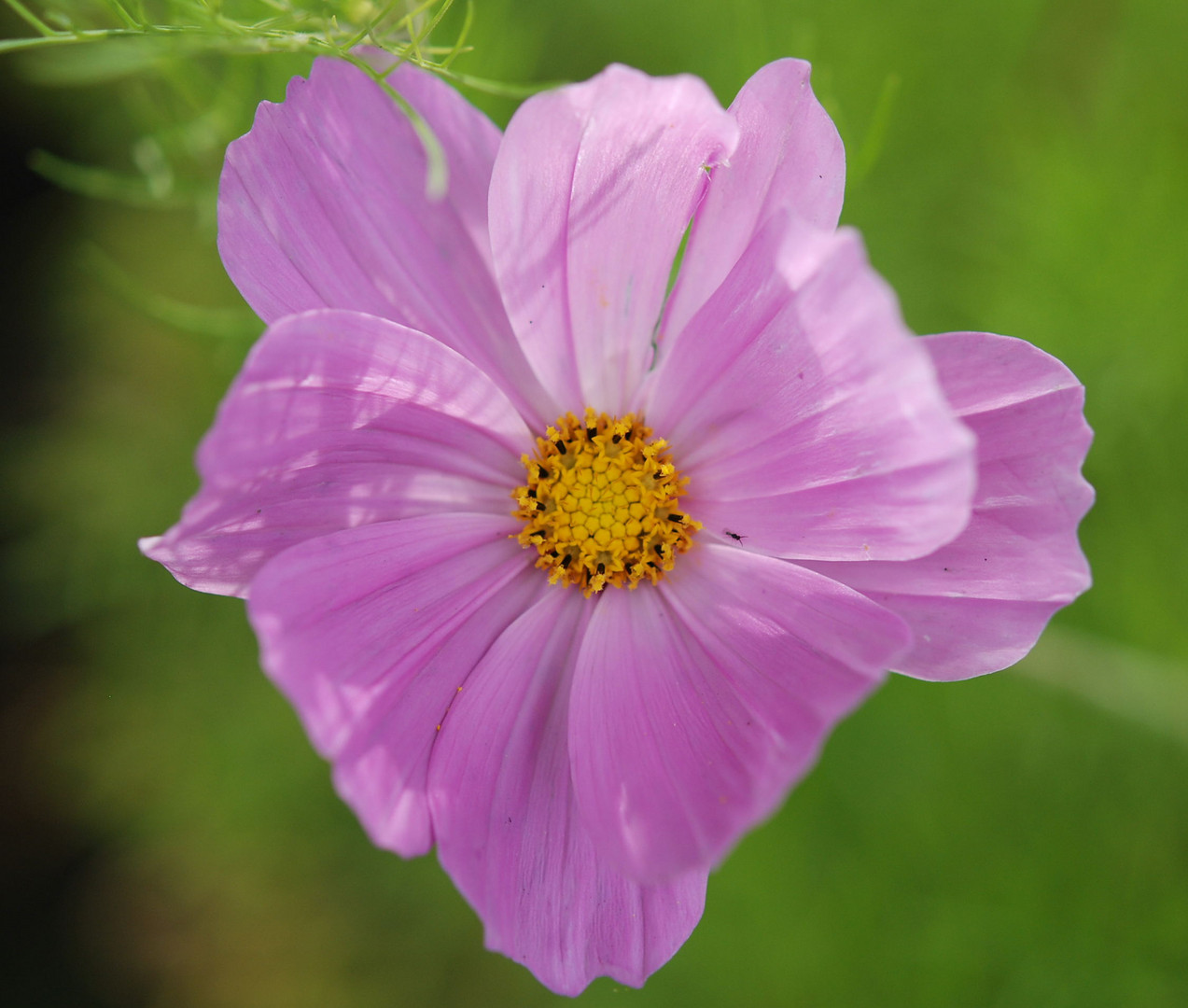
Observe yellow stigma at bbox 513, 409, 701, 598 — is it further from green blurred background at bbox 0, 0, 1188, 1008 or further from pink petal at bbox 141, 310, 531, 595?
green blurred background at bbox 0, 0, 1188, 1008

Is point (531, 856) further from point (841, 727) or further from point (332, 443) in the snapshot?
point (841, 727)

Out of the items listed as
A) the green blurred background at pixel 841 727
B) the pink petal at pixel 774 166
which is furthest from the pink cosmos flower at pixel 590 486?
the green blurred background at pixel 841 727

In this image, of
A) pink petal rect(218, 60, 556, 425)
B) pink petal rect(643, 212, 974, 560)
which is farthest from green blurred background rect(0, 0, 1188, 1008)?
pink petal rect(643, 212, 974, 560)

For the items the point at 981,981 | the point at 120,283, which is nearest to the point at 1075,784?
the point at 981,981

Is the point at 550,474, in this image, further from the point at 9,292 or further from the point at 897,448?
the point at 9,292

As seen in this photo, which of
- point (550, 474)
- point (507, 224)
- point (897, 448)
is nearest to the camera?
point (897, 448)

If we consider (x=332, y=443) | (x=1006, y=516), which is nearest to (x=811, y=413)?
(x=1006, y=516)
